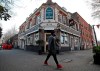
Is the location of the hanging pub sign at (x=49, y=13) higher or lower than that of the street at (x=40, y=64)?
higher

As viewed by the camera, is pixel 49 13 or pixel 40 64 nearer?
pixel 40 64

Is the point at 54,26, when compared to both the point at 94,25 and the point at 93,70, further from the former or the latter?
the point at 93,70

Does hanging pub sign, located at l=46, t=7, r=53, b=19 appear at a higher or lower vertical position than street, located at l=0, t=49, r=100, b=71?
higher

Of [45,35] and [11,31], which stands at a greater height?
[11,31]

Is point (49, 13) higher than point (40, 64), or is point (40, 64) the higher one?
point (49, 13)

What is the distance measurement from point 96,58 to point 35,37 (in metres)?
14.5

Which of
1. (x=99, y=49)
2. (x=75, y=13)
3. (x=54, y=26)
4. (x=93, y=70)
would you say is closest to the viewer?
(x=93, y=70)

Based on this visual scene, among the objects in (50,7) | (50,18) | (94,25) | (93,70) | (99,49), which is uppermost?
(50,7)

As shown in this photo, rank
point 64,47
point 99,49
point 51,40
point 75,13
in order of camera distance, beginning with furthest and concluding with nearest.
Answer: point 75,13 < point 64,47 < point 99,49 < point 51,40

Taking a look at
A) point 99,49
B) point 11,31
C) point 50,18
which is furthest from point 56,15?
point 11,31

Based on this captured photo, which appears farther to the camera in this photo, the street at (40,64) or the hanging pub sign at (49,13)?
the hanging pub sign at (49,13)

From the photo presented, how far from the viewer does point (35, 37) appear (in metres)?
21.9

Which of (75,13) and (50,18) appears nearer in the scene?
(50,18)

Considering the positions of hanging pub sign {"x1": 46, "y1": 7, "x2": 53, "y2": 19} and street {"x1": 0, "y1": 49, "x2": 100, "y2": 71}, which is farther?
hanging pub sign {"x1": 46, "y1": 7, "x2": 53, "y2": 19}
